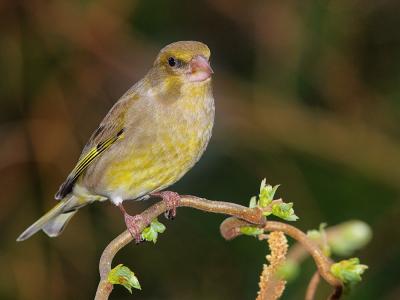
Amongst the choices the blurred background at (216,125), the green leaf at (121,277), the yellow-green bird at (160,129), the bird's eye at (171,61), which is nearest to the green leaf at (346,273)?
the green leaf at (121,277)

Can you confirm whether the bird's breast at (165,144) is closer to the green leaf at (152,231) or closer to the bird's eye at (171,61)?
the bird's eye at (171,61)

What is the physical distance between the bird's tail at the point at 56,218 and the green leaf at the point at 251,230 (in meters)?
2.19

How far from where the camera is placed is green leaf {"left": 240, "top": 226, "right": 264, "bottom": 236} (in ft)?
7.34

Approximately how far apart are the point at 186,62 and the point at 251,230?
1.55 metres

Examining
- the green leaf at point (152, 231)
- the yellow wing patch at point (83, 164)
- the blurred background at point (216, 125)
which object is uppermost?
the blurred background at point (216, 125)

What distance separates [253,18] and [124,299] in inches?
90.5

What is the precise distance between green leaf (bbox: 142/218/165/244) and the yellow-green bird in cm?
78

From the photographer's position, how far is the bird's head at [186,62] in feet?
11.8

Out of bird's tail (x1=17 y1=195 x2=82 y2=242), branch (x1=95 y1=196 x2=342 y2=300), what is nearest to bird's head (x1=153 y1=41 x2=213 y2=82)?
bird's tail (x1=17 y1=195 x2=82 y2=242)

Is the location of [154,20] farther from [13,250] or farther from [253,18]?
[13,250]

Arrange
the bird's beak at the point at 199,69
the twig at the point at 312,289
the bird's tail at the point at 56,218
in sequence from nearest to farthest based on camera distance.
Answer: the twig at the point at 312,289 < the bird's beak at the point at 199,69 < the bird's tail at the point at 56,218

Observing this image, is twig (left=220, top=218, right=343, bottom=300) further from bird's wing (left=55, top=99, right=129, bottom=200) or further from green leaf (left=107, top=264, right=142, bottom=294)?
bird's wing (left=55, top=99, right=129, bottom=200)

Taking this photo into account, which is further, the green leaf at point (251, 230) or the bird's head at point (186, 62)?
the bird's head at point (186, 62)

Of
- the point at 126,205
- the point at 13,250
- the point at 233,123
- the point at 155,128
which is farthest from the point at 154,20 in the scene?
the point at 155,128
